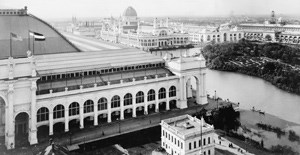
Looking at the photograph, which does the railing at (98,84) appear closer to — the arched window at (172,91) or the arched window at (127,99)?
the arched window at (127,99)

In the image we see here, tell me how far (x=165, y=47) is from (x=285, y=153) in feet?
240

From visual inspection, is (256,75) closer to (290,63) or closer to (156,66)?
(290,63)

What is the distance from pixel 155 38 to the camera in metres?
107

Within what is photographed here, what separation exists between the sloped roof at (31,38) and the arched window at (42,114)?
40.4 feet

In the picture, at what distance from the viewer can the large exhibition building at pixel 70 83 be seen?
35881 mm

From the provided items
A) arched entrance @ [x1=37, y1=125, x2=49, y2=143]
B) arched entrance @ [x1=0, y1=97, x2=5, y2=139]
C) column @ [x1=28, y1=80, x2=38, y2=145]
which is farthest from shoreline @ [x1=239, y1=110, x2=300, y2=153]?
arched entrance @ [x1=0, y1=97, x2=5, y2=139]

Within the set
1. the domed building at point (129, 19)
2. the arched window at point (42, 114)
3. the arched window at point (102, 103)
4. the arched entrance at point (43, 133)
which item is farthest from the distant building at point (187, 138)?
the domed building at point (129, 19)

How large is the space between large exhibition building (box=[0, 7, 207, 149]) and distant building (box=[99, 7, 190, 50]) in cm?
5001

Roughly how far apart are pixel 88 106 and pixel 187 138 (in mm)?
14919

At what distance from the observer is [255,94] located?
62625 mm

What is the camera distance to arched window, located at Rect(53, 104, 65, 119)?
39781 millimetres

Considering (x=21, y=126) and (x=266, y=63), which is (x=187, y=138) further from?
(x=266, y=63)

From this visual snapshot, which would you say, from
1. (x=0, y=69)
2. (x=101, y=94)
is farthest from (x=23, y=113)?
(x=101, y=94)

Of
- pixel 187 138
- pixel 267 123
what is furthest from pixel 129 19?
pixel 187 138
